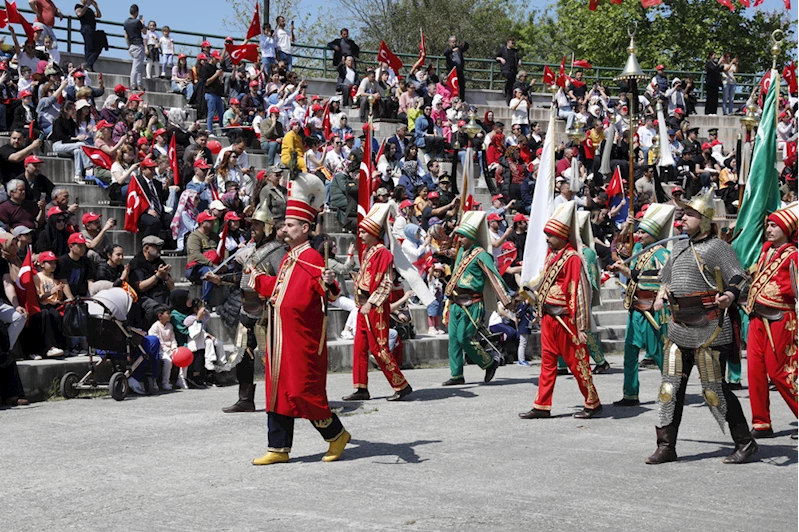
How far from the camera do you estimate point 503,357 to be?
1689 centimetres

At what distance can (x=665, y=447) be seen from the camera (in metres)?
8.78

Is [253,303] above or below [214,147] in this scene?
below

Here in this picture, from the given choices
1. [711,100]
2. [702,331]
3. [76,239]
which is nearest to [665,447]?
[702,331]

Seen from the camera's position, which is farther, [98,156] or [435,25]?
[435,25]

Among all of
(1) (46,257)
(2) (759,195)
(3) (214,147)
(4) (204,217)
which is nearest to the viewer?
(2) (759,195)

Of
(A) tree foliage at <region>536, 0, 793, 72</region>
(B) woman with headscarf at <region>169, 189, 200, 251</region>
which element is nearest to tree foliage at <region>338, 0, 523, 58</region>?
(A) tree foliage at <region>536, 0, 793, 72</region>

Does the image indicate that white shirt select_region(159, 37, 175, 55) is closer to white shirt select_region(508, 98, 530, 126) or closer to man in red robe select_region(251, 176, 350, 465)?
white shirt select_region(508, 98, 530, 126)

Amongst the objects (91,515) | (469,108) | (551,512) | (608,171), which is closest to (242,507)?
(91,515)

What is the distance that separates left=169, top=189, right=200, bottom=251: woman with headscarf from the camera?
17.3 m

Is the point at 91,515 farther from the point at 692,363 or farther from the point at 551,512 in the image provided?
the point at 692,363

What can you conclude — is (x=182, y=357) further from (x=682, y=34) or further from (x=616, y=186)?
(x=682, y=34)

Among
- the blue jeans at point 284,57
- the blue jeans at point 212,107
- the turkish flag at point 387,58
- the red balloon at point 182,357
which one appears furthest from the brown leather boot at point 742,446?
the turkish flag at point 387,58

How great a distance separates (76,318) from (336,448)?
4.73m

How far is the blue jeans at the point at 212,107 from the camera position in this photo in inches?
895
